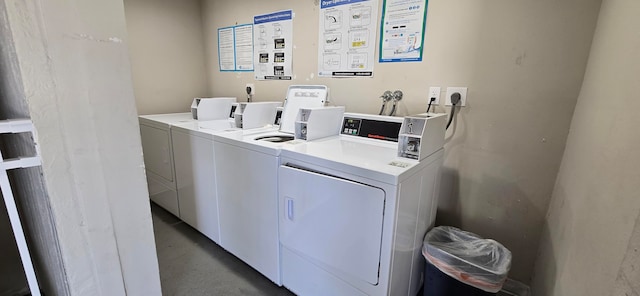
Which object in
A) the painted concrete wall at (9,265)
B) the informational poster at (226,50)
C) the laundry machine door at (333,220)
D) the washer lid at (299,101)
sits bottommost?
the painted concrete wall at (9,265)

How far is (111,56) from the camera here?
3.41 feet

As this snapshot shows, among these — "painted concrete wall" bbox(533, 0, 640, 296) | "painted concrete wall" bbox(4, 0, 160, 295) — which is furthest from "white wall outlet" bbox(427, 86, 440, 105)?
"painted concrete wall" bbox(4, 0, 160, 295)

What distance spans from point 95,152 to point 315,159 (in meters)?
0.88

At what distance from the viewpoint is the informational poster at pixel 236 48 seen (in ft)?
8.94

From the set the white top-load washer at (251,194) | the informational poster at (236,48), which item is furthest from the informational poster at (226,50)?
the white top-load washer at (251,194)

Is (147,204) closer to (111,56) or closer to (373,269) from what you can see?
(111,56)

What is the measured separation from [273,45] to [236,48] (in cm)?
56

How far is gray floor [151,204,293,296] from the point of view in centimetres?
169

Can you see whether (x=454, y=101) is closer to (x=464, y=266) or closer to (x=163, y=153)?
(x=464, y=266)

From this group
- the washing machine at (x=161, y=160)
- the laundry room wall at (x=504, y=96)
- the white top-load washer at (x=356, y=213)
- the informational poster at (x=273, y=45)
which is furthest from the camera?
the informational poster at (x=273, y=45)

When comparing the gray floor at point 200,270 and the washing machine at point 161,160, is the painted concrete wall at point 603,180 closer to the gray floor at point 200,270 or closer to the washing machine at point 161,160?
the gray floor at point 200,270

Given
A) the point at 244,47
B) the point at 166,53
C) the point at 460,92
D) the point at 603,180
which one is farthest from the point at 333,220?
the point at 166,53

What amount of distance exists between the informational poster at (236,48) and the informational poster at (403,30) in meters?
1.43

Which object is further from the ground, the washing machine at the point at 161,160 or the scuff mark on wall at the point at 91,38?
the scuff mark on wall at the point at 91,38
